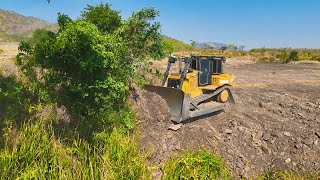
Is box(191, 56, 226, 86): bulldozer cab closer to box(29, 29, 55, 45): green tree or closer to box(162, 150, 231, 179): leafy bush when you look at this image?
box(162, 150, 231, 179): leafy bush

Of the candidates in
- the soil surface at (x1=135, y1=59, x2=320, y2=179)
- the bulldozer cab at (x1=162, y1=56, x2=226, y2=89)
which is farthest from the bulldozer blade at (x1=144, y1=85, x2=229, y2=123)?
the bulldozer cab at (x1=162, y1=56, x2=226, y2=89)

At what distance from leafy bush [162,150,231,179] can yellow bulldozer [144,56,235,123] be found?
2618 mm

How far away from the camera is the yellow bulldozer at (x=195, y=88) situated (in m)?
10.9

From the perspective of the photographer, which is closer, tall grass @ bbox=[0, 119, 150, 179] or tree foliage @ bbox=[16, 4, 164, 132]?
tall grass @ bbox=[0, 119, 150, 179]

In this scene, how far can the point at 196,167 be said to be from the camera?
7.70 meters

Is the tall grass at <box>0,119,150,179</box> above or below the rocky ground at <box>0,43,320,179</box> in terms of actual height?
above

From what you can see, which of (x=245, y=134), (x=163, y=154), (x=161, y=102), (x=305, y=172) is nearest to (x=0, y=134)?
(x=163, y=154)

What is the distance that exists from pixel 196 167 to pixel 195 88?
4.31 m

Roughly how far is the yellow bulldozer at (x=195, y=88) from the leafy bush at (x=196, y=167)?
2.62 m

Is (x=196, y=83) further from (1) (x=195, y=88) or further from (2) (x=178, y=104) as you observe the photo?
(2) (x=178, y=104)

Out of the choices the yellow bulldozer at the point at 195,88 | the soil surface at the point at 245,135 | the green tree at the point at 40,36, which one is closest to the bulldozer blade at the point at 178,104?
the yellow bulldozer at the point at 195,88

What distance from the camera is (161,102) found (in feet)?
36.8

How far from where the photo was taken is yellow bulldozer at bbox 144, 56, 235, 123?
1087 cm

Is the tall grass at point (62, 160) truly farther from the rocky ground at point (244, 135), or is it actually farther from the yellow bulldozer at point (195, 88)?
the yellow bulldozer at point (195, 88)
